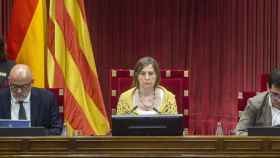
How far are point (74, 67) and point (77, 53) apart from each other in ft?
0.44

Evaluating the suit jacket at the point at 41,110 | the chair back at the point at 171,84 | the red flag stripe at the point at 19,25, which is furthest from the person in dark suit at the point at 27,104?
the red flag stripe at the point at 19,25

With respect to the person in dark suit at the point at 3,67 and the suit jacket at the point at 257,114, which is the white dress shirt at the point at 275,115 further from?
the person in dark suit at the point at 3,67

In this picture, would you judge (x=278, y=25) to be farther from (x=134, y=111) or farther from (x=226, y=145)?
(x=226, y=145)

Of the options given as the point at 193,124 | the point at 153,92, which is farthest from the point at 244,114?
the point at 193,124

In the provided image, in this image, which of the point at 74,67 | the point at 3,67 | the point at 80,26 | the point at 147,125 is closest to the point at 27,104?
the point at 3,67

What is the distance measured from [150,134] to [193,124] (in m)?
3.74

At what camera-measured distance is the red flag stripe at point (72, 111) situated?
16.2ft

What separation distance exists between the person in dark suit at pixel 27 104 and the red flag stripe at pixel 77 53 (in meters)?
0.87

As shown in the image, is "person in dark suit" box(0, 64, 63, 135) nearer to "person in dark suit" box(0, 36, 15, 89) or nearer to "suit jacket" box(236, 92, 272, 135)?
"person in dark suit" box(0, 36, 15, 89)

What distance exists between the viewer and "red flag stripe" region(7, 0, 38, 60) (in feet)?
16.5

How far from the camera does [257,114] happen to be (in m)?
4.12

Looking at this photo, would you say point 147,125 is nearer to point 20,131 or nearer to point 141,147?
point 141,147

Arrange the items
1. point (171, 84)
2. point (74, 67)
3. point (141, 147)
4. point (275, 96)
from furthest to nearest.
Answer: point (74, 67)
point (171, 84)
point (275, 96)
point (141, 147)

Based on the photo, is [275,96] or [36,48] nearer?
[275,96]
